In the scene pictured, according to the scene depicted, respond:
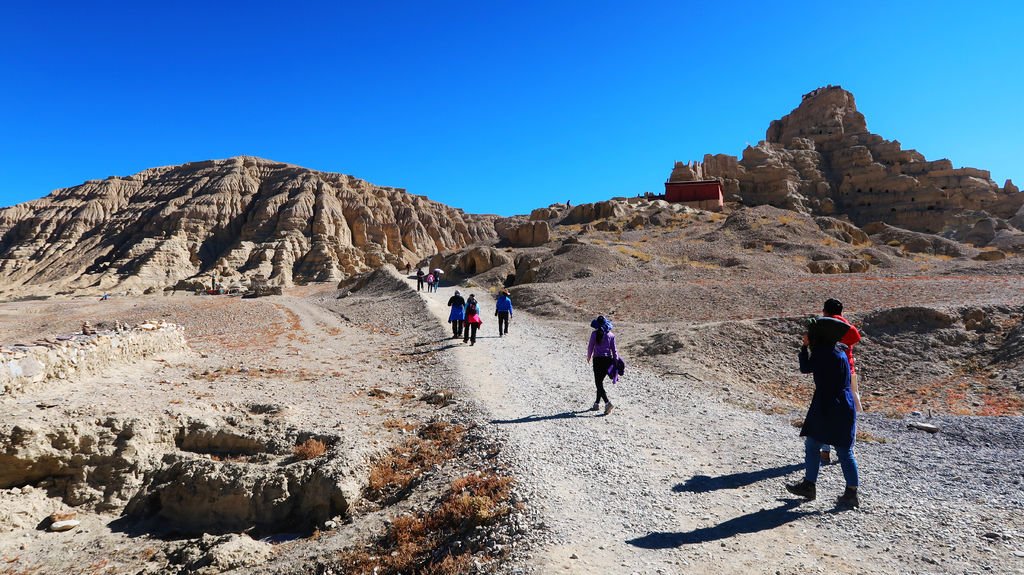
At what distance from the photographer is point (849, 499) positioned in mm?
5719

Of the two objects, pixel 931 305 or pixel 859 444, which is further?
pixel 931 305

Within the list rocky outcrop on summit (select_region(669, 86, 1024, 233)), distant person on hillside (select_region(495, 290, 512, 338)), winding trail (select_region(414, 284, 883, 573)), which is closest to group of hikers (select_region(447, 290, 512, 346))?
distant person on hillside (select_region(495, 290, 512, 338))

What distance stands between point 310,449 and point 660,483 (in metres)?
5.65

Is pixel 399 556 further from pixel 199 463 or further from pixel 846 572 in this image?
pixel 199 463

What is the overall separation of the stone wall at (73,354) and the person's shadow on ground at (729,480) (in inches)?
512

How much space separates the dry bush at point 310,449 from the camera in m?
8.47

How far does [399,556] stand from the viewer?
5.50 meters

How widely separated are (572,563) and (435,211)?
123 m

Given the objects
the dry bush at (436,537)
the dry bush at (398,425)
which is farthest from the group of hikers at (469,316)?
the dry bush at (436,537)

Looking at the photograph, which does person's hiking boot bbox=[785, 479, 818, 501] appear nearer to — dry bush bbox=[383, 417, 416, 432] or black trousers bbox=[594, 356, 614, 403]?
black trousers bbox=[594, 356, 614, 403]

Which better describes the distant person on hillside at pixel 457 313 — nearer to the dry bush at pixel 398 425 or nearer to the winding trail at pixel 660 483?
the winding trail at pixel 660 483

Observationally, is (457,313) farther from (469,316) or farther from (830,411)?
(830,411)

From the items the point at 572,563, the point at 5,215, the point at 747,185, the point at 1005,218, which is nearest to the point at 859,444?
the point at 572,563

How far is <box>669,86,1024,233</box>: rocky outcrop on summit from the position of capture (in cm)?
6769
